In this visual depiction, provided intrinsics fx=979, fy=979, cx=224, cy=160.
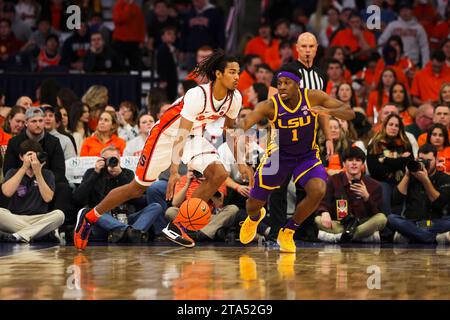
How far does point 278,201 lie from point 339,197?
2.30 feet

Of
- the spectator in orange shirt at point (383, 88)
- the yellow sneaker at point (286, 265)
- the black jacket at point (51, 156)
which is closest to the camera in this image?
the yellow sneaker at point (286, 265)

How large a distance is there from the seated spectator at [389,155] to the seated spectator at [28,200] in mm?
3619

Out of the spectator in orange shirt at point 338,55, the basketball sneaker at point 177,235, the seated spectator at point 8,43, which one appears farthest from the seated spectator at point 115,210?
the seated spectator at point 8,43

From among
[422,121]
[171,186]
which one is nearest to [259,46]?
[422,121]

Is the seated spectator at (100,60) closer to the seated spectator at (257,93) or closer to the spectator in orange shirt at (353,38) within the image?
the seated spectator at (257,93)

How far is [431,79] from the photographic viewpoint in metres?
14.4

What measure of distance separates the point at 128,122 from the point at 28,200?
8.13ft

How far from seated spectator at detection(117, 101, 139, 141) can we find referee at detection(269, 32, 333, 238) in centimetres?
→ 265

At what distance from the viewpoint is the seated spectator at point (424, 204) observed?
10.7 meters

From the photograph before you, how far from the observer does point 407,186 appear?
1095cm

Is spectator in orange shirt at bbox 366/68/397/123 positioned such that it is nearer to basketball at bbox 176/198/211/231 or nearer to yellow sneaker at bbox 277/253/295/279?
yellow sneaker at bbox 277/253/295/279

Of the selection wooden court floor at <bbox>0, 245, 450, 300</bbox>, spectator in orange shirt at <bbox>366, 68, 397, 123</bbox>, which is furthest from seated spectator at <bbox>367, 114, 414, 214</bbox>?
spectator in orange shirt at <bbox>366, 68, 397, 123</bbox>

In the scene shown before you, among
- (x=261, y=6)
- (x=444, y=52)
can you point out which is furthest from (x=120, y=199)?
(x=261, y=6)

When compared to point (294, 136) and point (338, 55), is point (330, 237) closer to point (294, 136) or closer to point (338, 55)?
point (294, 136)
